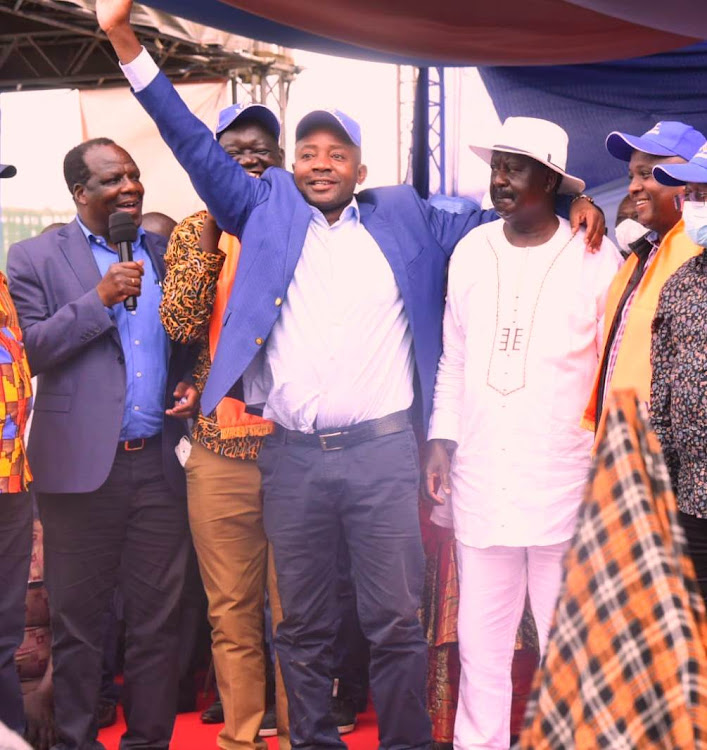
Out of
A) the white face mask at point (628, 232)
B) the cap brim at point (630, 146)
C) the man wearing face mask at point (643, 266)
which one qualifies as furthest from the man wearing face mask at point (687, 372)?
the white face mask at point (628, 232)

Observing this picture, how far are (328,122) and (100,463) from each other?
4.44ft

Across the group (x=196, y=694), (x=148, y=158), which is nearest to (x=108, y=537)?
(x=196, y=694)

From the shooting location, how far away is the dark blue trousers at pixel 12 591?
3.72m

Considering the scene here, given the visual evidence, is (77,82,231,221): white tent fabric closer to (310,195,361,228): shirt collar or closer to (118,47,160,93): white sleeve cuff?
(310,195,361,228): shirt collar

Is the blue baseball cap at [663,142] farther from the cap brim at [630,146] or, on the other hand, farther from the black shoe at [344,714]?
the black shoe at [344,714]

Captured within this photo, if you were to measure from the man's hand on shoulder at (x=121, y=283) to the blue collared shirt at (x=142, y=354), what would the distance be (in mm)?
207

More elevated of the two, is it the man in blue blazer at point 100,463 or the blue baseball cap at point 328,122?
the blue baseball cap at point 328,122

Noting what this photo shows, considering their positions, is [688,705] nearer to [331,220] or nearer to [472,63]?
[331,220]

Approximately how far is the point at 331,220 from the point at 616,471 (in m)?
2.76

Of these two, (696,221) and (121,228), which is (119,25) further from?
(696,221)

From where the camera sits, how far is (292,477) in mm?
3588

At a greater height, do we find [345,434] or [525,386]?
[525,386]

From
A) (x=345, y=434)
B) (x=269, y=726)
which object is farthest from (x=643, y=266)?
(x=269, y=726)

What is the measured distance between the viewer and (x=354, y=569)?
12.0 feet
